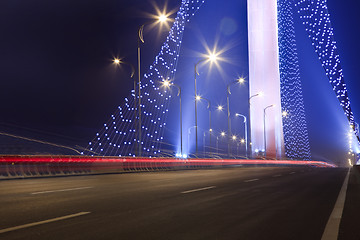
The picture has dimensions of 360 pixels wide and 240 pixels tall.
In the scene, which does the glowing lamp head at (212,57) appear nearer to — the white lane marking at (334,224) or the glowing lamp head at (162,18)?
the glowing lamp head at (162,18)

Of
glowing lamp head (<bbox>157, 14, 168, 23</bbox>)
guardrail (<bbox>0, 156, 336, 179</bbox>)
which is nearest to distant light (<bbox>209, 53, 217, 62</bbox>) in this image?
guardrail (<bbox>0, 156, 336, 179</bbox>)

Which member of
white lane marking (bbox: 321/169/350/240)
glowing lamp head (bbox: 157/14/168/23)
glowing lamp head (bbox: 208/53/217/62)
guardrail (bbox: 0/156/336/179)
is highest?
glowing lamp head (bbox: 208/53/217/62)

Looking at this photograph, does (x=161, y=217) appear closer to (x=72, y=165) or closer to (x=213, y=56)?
(x=72, y=165)

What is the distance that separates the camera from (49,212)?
6.75 metres

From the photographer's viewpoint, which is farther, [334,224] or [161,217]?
[161,217]

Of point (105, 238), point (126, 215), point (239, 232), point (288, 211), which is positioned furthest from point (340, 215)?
point (105, 238)

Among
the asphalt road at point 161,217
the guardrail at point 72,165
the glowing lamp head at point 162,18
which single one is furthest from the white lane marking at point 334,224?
the glowing lamp head at point 162,18

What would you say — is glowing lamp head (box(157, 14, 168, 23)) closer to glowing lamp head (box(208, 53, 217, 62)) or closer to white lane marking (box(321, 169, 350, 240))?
glowing lamp head (box(208, 53, 217, 62))

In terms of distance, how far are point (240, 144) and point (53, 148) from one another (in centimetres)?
7743

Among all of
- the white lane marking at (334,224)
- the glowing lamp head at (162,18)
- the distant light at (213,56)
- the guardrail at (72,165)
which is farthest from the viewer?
the distant light at (213,56)

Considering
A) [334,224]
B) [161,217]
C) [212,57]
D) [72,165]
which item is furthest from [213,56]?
[334,224]

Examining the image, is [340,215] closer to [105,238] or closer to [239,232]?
[239,232]

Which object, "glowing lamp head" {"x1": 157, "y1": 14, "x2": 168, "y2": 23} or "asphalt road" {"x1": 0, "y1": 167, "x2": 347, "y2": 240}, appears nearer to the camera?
"asphalt road" {"x1": 0, "y1": 167, "x2": 347, "y2": 240}

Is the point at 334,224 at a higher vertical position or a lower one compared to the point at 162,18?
lower
